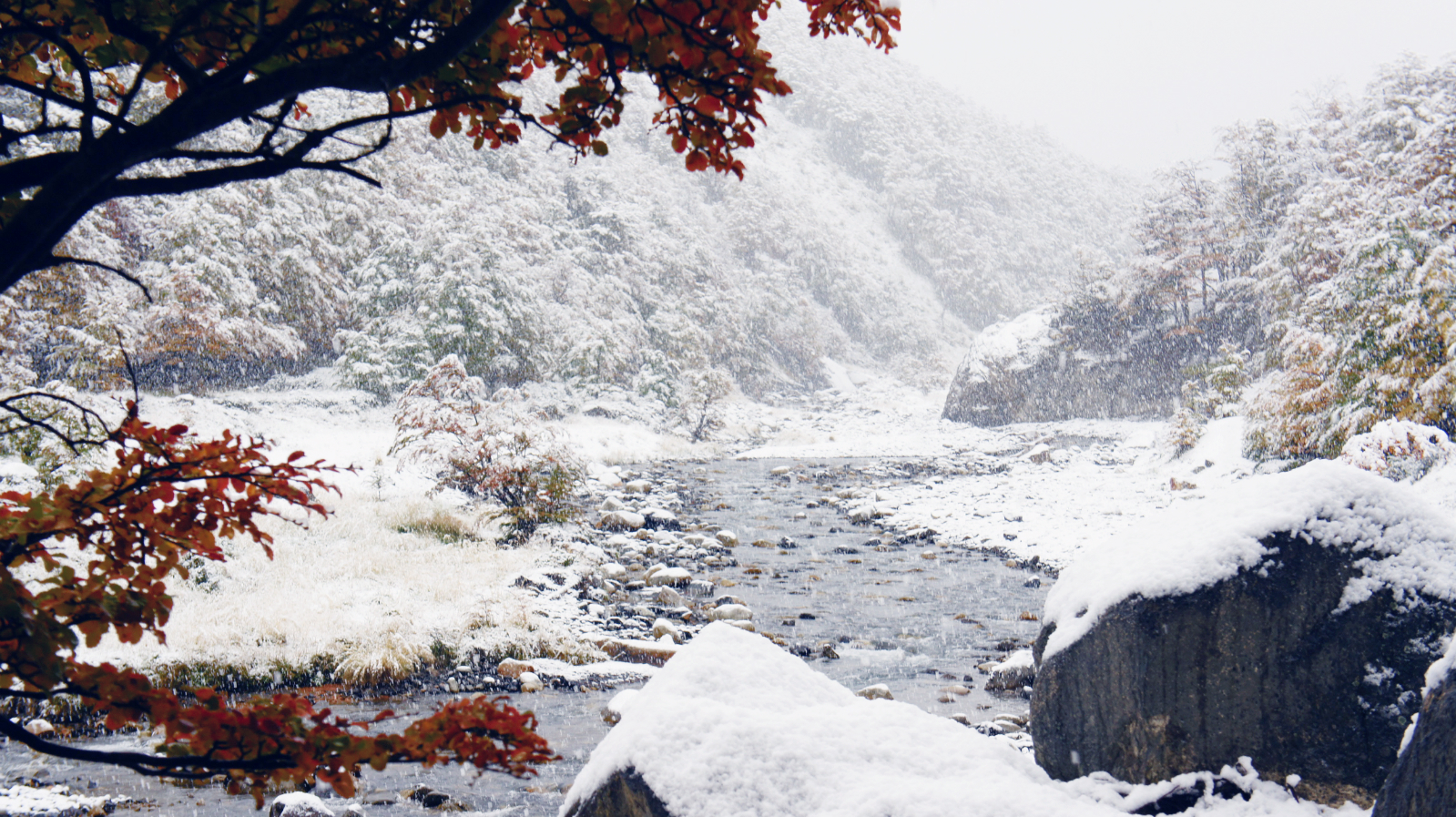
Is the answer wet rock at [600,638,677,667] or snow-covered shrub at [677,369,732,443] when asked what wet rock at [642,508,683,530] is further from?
snow-covered shrub at [677,369,732,443]

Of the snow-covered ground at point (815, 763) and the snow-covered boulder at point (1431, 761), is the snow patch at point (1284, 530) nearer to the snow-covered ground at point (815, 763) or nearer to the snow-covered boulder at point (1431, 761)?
the snow-covered ground at point (815, 763)

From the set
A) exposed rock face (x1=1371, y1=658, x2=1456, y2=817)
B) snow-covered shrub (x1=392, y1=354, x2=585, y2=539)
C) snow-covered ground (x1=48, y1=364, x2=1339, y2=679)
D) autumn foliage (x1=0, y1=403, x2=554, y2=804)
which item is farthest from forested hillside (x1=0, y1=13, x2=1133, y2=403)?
snow-covered shrub (x1=392, y1=354, x2=585, y2=539)

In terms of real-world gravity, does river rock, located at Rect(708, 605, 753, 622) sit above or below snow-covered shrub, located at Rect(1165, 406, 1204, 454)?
below

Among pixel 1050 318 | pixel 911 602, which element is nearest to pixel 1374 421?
pixel 911 602

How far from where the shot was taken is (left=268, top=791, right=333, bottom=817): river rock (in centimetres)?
470

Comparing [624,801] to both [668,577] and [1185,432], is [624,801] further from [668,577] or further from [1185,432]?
[1185,432]

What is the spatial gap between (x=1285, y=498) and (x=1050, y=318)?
3299 centimetres

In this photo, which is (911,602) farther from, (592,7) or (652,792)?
(592,7)

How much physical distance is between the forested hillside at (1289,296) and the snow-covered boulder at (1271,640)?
342 inches

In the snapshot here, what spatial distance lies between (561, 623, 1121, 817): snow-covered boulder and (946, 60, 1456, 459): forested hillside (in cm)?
1077

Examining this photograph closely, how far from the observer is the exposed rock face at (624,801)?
3.28 meters

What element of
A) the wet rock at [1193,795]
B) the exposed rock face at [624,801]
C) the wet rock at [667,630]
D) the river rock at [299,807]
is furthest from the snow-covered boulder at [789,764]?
the wet rock at [667,630]

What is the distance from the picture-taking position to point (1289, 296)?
71.4 feet

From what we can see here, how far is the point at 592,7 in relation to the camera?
1537 millimetres
